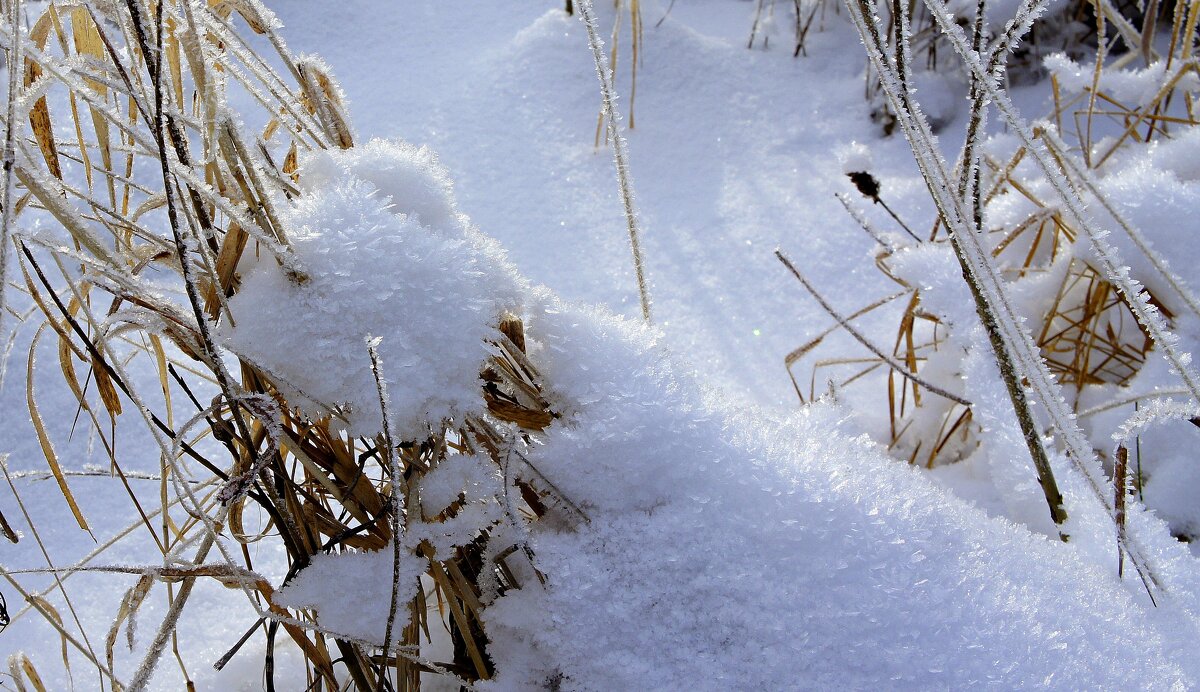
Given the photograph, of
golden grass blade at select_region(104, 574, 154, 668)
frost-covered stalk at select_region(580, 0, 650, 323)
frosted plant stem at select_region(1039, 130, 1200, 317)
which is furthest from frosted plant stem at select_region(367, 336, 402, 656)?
frosted plant stem at select_region(1039, 130, 1200, 317)

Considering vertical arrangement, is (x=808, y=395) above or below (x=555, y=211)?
below

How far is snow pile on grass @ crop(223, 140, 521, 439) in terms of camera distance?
575 mm

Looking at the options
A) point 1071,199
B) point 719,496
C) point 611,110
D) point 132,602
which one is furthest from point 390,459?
point 1071,199

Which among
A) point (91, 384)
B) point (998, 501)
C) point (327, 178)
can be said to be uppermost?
point (91, 384)

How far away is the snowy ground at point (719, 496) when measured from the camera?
581mm

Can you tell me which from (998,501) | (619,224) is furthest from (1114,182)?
(619,224)

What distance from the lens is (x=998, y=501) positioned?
1.06m

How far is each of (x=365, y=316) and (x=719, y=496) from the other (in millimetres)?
287

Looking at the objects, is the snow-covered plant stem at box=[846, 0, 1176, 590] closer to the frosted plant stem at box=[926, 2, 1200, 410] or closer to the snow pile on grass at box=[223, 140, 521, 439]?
the frosted plant stem at box=[926, 2, 1200, 410]

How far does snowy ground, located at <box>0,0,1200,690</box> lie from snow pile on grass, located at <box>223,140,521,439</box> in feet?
0.30

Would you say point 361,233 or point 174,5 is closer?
point 361,233

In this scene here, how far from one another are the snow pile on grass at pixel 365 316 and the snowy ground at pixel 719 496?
0.30ft

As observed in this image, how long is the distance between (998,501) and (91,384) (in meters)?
1.34

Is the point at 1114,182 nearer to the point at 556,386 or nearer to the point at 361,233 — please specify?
the point at 556,386
